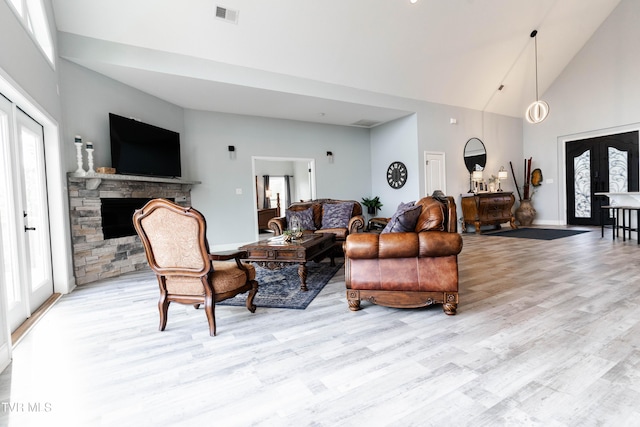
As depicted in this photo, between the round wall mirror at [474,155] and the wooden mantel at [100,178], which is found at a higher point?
the round wall mirror at [474,155]

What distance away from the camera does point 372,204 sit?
Answer: 8.02m

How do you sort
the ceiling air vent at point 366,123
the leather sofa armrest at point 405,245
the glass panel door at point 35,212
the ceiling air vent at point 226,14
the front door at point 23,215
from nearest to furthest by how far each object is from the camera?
the leather sofa armrest at point 405,245
the front door at point 23,215
the glass panel door at point 35,212
the ceiling air vent at point 226,14
the ceiling air vent at point 366,123

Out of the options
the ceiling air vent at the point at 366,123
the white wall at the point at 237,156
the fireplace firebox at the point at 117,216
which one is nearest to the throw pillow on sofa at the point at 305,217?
the white wall at the point at 237,156

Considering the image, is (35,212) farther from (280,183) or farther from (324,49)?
(280,183)

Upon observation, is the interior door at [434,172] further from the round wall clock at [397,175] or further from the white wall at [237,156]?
the white wall at [237,156]

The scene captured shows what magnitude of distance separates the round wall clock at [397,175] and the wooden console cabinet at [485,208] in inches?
63.0

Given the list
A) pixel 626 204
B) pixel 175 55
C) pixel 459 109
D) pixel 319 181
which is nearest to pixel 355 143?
pixel 319 181

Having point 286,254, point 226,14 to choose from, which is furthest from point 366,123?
point 286,254

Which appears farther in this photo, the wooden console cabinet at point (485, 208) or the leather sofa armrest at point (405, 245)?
the wooden console cabinet at point (485, 208)

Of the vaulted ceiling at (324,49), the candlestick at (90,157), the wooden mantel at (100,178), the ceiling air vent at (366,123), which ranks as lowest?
the wooden mantel at (100,178)

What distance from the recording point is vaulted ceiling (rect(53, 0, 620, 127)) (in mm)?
4047

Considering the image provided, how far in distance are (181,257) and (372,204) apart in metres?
6.20

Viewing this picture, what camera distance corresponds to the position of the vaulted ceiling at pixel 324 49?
159 inches

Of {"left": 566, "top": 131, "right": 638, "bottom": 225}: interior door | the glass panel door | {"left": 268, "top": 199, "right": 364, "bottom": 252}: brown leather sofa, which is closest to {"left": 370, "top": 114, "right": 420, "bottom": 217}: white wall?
{"left": 268, "top": 199, "right": 364, "bottom": 252}: brown leather sofa
